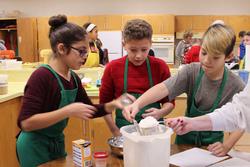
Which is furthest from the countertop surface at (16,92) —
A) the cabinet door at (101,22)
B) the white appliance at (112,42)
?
the cabinet door at (101,22)

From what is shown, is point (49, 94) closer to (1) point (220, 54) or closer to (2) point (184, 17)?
(1) point (220, 54)

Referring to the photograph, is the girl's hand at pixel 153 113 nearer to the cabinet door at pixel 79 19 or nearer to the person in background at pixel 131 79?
the person in background at pixel 131 79

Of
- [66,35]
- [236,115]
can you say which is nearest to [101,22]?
[66,35]

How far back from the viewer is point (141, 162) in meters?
1.19

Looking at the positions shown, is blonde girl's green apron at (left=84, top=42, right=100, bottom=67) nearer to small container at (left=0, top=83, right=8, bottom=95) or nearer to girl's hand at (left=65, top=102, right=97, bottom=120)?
small container at (left=0, top=83, right=8, bottom=95)

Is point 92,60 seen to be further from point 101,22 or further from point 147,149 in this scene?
point 101,22

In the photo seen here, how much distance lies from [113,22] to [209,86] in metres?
5.87

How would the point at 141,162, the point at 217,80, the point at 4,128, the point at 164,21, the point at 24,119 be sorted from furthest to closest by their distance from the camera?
the point at 164,21
the point at 4,128
the point at 217,80
the point at 24,119
the point at 141,162

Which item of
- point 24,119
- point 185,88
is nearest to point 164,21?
point 185,88

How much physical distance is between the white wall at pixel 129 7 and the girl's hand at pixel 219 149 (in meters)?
6.51

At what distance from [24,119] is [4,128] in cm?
152

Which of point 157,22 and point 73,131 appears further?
point 157,22

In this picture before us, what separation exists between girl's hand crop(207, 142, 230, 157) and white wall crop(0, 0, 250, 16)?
6.51m

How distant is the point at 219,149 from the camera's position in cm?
152
